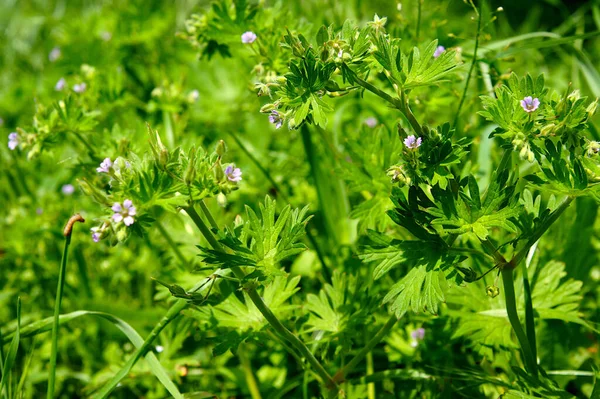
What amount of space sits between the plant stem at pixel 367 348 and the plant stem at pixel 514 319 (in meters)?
0.33

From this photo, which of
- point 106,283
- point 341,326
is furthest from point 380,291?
point 106,283

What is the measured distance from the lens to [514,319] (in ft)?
5.83

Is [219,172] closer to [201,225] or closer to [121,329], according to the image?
[201,225]

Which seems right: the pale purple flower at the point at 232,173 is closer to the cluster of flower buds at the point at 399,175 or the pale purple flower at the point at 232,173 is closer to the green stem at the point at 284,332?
the green stem at the point at 284,332

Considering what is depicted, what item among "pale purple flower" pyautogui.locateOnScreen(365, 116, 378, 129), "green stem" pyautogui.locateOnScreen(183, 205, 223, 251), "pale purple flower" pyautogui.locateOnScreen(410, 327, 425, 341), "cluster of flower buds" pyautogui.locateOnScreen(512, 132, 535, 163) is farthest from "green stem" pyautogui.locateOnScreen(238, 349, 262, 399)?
"pale purple flower" pyautogui.locateOnScreen(365, 116, 378, 129)

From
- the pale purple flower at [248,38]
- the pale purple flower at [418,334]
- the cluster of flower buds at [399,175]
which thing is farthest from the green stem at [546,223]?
the pale purple flower at [248,38]

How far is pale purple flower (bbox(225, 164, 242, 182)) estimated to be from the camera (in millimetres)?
1650

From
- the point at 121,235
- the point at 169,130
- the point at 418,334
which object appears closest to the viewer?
the point at 121,235

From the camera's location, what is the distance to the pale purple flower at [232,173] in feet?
5.41

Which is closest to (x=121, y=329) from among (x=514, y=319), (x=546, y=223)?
(x=514, y=319)

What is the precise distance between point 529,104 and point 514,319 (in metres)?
0.63

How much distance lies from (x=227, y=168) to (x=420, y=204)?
0.54m

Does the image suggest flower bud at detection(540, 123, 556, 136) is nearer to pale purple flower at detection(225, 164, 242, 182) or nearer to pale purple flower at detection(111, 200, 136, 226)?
pale purple flower at detection(225, 164, 242, 182)

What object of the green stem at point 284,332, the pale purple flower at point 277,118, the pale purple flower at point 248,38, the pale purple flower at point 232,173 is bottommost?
the green stem at point 284,332
